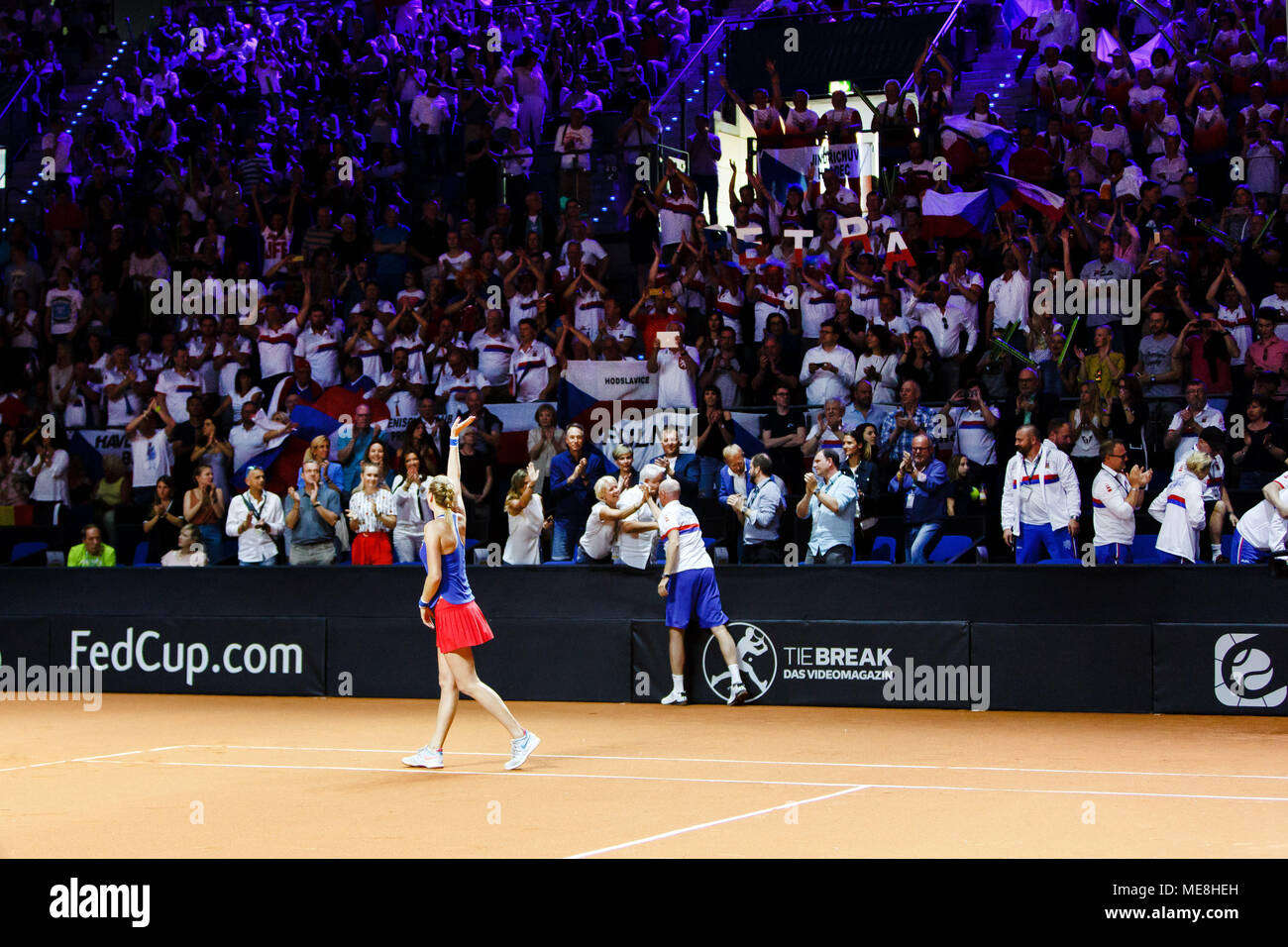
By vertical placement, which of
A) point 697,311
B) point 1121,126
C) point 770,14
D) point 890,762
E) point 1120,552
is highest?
point 770,14

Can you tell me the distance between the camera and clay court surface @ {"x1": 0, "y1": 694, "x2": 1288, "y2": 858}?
7859 mm

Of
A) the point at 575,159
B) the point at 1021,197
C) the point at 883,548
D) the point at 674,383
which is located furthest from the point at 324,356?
the point at 1021,197

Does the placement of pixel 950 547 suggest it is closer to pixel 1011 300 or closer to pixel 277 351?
pixel 1011 300

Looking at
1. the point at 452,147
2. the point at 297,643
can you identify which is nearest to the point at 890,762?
the point at 297,643

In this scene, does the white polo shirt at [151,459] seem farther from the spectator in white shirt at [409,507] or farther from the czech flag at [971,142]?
the czech flag at [971,142]

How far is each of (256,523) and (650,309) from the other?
16.4ft

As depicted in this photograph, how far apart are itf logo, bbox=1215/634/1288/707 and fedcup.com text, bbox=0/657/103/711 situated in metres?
11.4

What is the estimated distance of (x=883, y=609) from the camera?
14930 mm

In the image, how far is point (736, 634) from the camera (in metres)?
15.3

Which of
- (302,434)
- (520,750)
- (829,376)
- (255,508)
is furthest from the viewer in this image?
(302,434)

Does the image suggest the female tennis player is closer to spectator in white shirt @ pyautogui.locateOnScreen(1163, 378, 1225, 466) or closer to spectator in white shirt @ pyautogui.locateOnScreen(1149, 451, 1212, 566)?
spectator in white shirt @ pyautogui.locateOnScreen(1149, 451, 1212, 566)

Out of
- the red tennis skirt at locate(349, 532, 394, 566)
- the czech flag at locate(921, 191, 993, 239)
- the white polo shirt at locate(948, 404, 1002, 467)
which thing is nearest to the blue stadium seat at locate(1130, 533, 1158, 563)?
the white polo shirt at locate(948, 404, 1002, 467)
